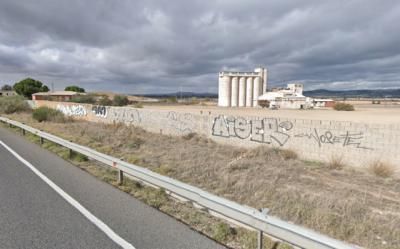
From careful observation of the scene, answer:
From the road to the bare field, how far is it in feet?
7.26

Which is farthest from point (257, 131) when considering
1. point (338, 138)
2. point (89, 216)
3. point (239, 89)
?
point (239, 89)

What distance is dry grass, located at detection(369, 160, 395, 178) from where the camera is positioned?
401 inches

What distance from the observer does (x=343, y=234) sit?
468cm

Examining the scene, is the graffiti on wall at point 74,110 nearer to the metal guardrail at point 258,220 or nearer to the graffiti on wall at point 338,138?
the graffiti on wall at point 338,138

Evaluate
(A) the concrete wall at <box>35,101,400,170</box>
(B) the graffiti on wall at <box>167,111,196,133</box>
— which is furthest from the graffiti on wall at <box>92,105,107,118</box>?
(B) the graffiti on wall at <box>167,111,196,133</box>

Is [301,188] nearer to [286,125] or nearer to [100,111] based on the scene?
[286,125]

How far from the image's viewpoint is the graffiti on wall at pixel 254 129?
13.9m

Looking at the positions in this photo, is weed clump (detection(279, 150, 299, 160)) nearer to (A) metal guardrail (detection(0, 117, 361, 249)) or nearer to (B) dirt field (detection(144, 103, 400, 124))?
(A) metal guardrail (detection(0, 117, 361, 249))

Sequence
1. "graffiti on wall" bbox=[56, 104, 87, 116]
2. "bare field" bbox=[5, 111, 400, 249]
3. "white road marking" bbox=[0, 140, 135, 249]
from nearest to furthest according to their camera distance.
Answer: "white road marking" bbox=[0, 140, 135, 249] → "bare field" bbox=[5, 111, 400, 249] → "graffiti on wall" bbox=[56, 104, 87, 116]

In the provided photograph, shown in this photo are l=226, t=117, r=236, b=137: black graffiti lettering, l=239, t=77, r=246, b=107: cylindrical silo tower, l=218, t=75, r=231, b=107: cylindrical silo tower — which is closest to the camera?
l=226, t=117, r=236, b=137: black graffiti lettering

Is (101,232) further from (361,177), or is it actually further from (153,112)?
(153,112)

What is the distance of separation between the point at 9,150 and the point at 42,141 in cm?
220

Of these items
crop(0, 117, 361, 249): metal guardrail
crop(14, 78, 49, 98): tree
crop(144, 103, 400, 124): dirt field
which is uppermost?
crop(14, 78, 49, 98): tree

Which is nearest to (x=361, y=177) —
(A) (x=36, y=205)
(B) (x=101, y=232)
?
(B) (x=101, y=232)
